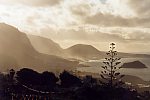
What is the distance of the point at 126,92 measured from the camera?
194 ft

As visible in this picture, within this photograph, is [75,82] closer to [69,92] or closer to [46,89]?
[46,89]

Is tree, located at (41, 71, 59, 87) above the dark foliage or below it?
above

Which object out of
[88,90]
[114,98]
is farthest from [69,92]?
[114,98]

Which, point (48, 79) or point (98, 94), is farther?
point (48, 79)

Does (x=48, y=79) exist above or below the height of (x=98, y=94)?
above

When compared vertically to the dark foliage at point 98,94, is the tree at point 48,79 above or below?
above

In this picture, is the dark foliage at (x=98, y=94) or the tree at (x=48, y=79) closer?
the dark foliage at (x=98, y=94)

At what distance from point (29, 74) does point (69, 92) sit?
16976 millimetres

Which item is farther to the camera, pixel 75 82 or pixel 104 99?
pixel 75 82

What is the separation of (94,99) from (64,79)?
19.0m

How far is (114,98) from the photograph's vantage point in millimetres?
53719

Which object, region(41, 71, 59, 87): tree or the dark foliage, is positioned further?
region(41, 71, 59, 87): tree

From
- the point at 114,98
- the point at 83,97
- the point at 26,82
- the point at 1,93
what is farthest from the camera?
the point at 26,82

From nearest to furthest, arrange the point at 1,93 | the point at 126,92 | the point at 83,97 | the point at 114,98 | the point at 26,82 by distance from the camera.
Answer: the point at 1,93, the point at 83,97, the point at 114,98, the point at 126,92, the point at 26,82
